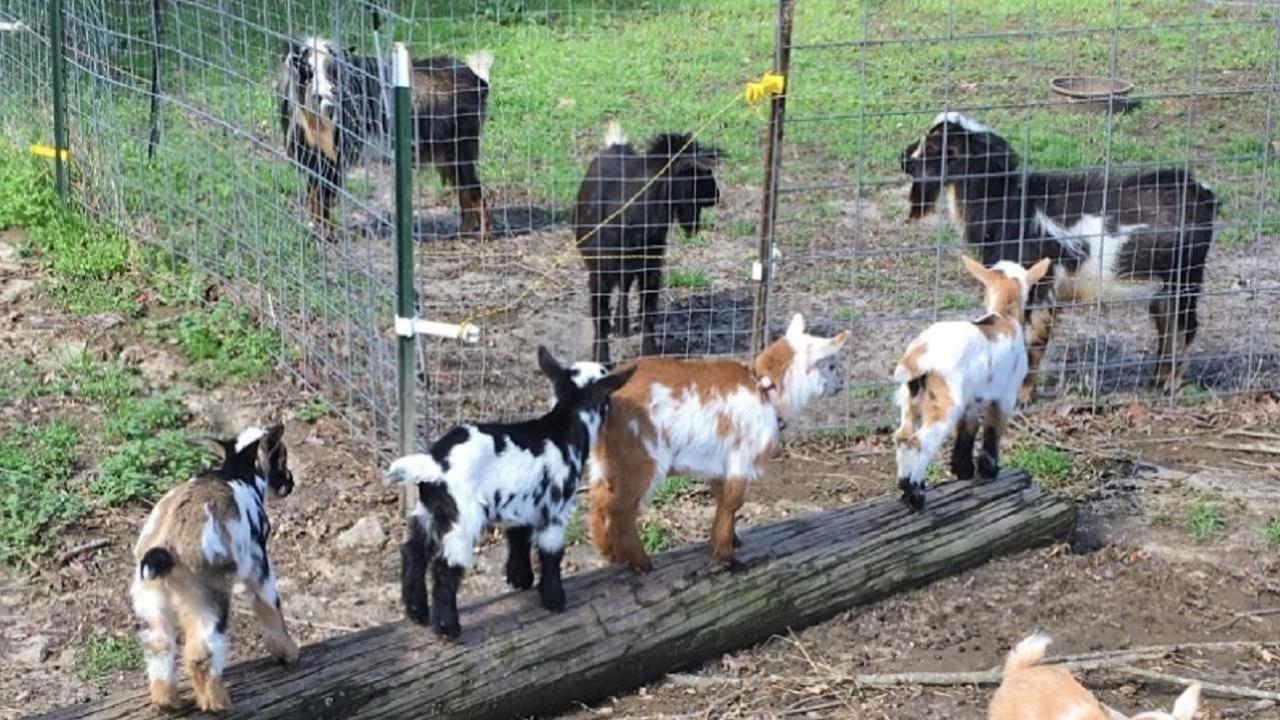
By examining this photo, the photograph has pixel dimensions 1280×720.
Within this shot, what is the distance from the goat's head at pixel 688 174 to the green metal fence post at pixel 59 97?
164 inches

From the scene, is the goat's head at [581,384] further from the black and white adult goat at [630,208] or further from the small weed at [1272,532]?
the small weed at [1272,532]

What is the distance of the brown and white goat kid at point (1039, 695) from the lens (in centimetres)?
498

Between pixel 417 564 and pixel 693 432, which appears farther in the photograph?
pixel 693 432

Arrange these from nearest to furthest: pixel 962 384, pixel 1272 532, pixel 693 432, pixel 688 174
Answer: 1. pixel 693 432
2. pixel 962 384
3. pixel 1272 532
4. pixel 688 174

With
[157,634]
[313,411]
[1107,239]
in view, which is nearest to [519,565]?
[157,634]

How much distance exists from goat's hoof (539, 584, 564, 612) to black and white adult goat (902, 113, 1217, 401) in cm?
416

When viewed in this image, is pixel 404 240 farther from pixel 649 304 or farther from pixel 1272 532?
pixel 1272 532

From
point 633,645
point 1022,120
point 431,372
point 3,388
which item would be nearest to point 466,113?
point 431,372

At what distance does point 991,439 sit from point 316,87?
3.94 m

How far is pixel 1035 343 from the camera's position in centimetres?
929

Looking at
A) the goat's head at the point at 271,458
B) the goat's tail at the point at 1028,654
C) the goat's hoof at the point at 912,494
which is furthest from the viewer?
the goat's hoof at the point at 912,494

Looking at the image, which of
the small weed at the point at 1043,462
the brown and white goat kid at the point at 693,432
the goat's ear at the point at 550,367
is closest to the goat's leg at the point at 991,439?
the small weed at the point at 1043,462

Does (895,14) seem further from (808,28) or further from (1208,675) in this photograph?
(1208,675)

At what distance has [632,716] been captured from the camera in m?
6.00
